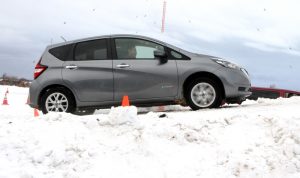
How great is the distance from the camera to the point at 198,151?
5.57 m

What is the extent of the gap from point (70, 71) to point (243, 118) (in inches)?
149

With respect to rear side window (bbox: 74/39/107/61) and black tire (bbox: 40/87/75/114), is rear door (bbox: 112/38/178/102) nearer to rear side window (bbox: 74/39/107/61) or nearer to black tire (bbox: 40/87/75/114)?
rear side window (bbox: 74/39/107/61)

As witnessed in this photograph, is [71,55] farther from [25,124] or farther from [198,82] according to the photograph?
[25,124]

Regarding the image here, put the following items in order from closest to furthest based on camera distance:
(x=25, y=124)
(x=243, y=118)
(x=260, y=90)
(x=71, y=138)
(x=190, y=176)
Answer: (x=190, y=176)
(x=71, y=138)
(x=25, y=124)
(x=243, y=118)
(x=260, y=90)

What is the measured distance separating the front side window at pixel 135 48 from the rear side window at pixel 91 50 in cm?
29

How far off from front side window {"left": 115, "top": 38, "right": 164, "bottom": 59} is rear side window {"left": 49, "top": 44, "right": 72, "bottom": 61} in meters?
1.00

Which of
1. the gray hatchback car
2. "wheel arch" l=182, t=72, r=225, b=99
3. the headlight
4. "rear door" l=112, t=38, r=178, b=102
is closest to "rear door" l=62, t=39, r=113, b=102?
the gray hatchback car

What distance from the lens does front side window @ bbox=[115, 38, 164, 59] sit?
8867 millimetres

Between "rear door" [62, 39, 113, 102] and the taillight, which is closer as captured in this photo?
"rear door" [62, 39, 113, 102]

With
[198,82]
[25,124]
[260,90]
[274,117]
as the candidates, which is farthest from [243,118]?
[260,90]

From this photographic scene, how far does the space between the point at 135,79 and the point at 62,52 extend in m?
1.67

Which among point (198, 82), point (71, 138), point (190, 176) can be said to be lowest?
point (190, 176)

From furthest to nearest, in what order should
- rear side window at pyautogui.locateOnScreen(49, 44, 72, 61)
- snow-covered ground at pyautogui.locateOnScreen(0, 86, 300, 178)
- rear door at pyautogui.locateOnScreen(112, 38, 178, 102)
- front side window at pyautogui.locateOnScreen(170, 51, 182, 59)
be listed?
rear side window at pyautogui.locateOnScreen(49, 44, 72, 61), front side window at pyautogui.locateOnScreen(170, 51, 182, 59), rear door at pyautogui.locateOnScreen(112, 38, 178, 102), snow-covered ground at pyautogui.locateOnScreen(0, 86, 300, 178)

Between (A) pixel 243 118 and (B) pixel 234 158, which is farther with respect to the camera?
(A) pixel 243 118
